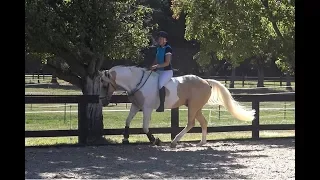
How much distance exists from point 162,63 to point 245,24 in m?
3.95

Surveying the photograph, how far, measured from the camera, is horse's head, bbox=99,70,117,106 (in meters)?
10.2

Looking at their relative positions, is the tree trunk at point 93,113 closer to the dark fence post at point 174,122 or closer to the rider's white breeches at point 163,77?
the rider's white breeches at point 163,77

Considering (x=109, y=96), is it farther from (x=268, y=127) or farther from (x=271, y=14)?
(x=271, y=14)

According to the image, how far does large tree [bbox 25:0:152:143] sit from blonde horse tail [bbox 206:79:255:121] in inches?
87.4

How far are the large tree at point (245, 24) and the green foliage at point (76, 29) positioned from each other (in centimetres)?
A: 332

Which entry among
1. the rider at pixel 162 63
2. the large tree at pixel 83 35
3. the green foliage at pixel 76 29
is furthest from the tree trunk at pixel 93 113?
the rider at pixel 162 63

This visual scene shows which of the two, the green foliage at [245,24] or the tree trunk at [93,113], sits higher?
the green foliage at [245,24]

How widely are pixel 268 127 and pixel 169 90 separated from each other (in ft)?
10.5

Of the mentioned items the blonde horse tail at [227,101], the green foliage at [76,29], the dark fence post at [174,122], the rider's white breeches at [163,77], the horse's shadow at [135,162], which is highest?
the green foliage at [76,29]

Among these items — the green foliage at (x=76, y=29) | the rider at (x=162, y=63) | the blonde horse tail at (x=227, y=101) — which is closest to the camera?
the green foliage at (x=76, y=29)

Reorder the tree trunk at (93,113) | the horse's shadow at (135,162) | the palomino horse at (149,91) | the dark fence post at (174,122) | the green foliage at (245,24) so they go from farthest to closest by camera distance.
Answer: the green foliage at (245,24) → the dark fence post at (174,122) → the tree trunk at (93,113) → the palomino horse at (149,91) → the horse's shadow at (135,162)

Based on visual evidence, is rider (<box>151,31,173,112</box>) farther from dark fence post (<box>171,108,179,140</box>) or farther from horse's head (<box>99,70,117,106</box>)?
dark fence post (<box>171,108,179,140</box>)

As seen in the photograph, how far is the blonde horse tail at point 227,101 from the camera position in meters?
10.8

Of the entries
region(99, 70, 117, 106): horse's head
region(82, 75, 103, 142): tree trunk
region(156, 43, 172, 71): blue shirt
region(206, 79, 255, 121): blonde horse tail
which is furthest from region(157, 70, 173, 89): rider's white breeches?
region(82, 75, 103, 142): tree trunk
